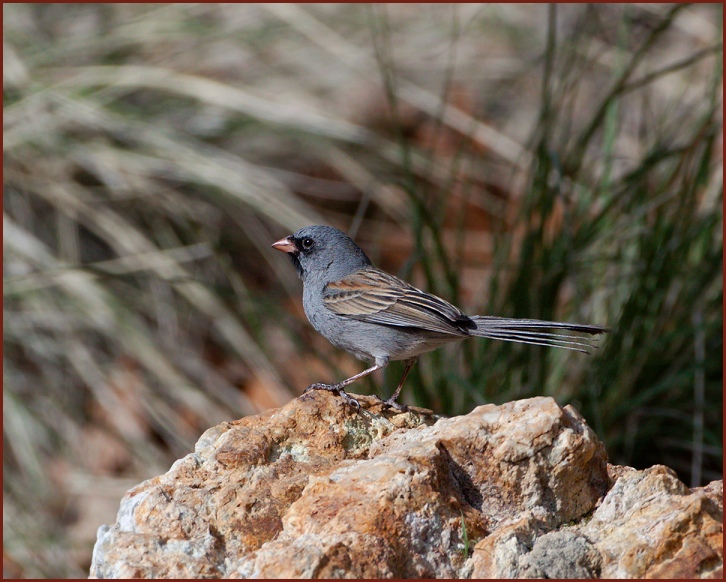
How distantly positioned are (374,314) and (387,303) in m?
0.08

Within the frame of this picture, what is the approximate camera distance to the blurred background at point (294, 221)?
4156 mm

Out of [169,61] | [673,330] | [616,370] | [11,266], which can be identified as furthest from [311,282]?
[169,61]

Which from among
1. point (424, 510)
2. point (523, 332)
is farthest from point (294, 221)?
point (424, 510)

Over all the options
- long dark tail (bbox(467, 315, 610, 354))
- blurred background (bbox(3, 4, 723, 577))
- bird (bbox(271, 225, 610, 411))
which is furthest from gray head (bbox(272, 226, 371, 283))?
long dark tail (bbox(467, 315, 610, 354))

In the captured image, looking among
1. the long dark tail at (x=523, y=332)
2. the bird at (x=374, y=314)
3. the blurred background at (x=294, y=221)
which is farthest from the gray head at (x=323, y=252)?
the long dark tail at (x=523, y=332)

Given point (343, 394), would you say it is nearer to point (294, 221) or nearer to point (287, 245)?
point (287, 245)

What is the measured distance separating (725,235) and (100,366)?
3.67m

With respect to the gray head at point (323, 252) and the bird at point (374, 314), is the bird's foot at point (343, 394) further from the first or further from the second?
the gray head at point (323, 252)

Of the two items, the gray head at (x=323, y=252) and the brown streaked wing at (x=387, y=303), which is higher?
the gray head at (x=323, y=252)

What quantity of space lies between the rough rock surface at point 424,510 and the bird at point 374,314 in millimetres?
796

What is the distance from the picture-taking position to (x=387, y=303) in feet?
11.7

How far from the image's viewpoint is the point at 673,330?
411cm

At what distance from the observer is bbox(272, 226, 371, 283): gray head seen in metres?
3.82

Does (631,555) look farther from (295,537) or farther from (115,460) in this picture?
(115,460)
